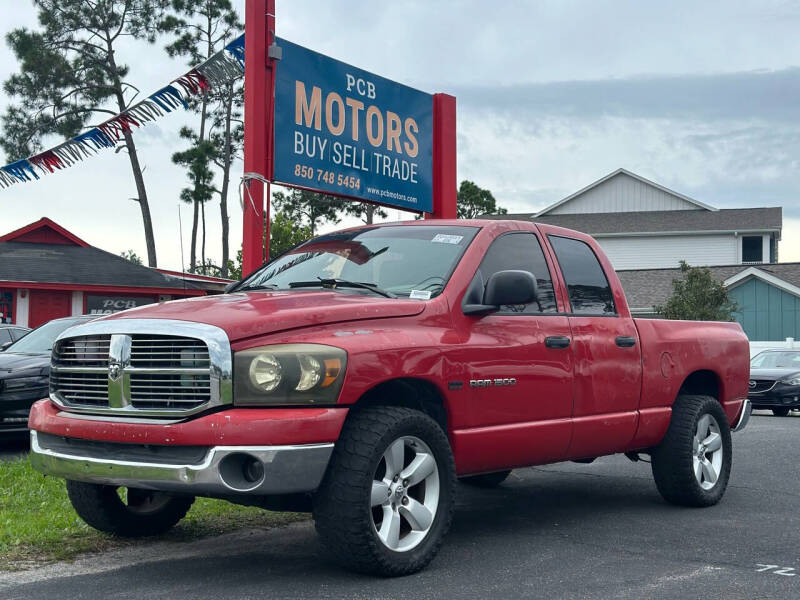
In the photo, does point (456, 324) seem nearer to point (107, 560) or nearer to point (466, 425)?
point (466, 425)

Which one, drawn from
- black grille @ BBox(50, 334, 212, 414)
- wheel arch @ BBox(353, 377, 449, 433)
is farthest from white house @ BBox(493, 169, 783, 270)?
black grille @ BBox(50, 334, 212, 414)

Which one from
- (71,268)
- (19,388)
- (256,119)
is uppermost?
(256,119)

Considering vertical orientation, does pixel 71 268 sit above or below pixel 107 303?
above

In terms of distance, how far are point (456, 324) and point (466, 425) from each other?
21.8 inches

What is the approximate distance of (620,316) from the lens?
7164 mm

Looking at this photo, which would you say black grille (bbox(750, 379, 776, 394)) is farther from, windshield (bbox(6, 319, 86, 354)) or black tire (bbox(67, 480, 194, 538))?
black tire (bbox(67, 480, 194, 538))

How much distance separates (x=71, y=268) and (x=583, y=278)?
87.2 feet

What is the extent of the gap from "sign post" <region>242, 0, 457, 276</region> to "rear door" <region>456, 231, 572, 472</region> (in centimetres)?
353

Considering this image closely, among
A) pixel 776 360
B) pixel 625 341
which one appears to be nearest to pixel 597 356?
pixel 625 341

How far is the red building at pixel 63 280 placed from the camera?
29.7 m

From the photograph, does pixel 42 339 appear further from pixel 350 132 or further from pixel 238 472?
pixel 238 472

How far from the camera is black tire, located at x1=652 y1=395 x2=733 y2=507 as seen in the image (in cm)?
743

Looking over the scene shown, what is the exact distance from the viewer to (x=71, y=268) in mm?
31250

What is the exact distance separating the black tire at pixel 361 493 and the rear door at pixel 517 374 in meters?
0.61
